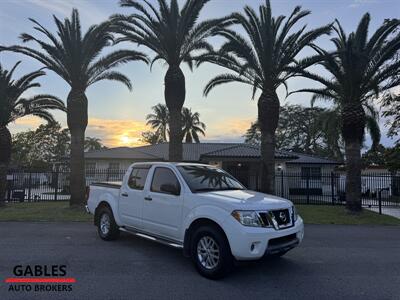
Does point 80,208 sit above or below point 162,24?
below

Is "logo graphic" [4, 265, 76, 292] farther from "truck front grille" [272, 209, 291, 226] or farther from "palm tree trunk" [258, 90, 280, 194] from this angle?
"palm tree trunk" [258, 90, 280, 194]

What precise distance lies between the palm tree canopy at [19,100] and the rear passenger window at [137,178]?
13147 millimetres

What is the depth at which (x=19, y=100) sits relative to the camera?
58.4ft

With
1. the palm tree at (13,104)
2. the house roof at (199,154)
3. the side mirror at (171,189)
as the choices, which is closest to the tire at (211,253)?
the side mirror at (171,189)

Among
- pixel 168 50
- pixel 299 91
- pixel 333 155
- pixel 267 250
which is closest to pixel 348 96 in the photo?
pixel 299 91

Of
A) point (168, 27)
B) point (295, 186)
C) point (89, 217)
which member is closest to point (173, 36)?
point (168, 27)

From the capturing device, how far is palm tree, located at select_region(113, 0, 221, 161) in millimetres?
14492

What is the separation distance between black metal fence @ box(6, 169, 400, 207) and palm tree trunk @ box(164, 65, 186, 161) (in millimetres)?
8220

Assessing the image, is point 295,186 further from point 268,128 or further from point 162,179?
point 162,179

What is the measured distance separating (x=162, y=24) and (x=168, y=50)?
122 centimetres

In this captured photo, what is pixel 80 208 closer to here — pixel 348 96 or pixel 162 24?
pixel 162 24

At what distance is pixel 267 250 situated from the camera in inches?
201

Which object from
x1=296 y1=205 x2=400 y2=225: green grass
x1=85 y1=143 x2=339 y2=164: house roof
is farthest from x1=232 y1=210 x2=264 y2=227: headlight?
x1=85 y1=143 x2=339 y2=164: house roof

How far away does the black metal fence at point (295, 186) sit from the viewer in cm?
2000
